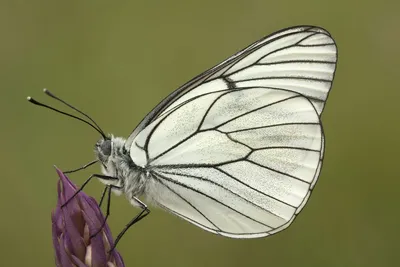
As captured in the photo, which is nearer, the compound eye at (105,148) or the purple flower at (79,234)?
the purple flower at (79,234)

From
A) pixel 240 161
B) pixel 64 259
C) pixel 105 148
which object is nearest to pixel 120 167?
pixel 105 148

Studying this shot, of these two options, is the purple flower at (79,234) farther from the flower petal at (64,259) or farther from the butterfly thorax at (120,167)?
the butterfly thorax at (120,167)

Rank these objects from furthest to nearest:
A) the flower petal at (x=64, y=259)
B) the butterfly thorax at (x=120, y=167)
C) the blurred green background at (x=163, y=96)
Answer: the blurred green background at (x=163, y=96) < the butterfly thorax at (x=120, y=167) < the flower petal at (x=64, y=259)

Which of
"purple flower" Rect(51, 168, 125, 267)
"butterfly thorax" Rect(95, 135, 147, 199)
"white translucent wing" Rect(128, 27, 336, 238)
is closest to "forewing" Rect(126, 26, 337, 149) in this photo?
"white translucent wing" Rect(128, 27, 336, 238)

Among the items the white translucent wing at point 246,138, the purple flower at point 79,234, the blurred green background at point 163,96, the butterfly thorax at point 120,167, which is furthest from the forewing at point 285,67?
the blurred green background at point 163,96

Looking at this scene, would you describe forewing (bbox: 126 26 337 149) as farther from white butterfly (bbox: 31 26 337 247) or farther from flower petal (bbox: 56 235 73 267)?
flower petal (bbox: 56 235 73 267)

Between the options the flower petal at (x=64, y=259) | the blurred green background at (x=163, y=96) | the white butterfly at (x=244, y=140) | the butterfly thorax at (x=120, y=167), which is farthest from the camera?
the blurred green background at (x=163, y=96)
